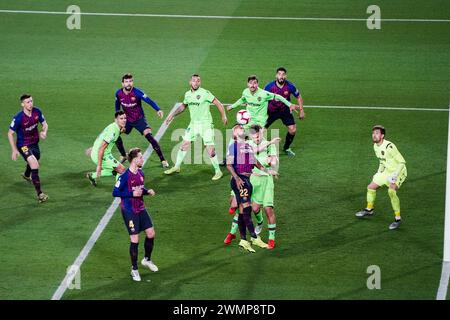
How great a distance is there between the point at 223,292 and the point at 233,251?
172 centimetres

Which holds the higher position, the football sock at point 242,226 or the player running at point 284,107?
the player running at point 284,107

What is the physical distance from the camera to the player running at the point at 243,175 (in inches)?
698

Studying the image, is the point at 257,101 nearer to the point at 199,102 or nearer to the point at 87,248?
the point at 199,102

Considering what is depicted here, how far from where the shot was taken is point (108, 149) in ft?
66.0

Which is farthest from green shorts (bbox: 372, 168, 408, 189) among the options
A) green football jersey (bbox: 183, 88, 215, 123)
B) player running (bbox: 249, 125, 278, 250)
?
green football jersey (bbox: 183, 88, 215, 123)

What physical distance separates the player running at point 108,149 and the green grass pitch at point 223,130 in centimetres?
72

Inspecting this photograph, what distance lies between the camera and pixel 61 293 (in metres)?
16.2

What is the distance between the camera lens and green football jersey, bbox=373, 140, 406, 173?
18.9 metres

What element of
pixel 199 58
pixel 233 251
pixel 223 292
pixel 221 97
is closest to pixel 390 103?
pixel 221 97

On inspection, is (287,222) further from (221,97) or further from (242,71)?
(242,71)

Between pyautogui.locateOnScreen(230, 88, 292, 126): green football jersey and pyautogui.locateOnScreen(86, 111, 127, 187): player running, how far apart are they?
10.2 feet

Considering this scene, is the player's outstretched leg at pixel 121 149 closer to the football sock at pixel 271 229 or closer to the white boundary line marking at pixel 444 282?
the football sock at pixel 271 229

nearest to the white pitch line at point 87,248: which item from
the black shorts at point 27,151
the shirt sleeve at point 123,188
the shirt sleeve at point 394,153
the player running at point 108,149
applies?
the player running at point 108,149

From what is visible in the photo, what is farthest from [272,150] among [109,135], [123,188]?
[109,135]
